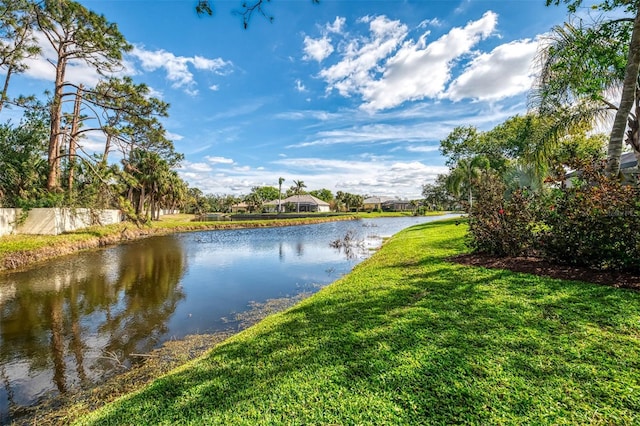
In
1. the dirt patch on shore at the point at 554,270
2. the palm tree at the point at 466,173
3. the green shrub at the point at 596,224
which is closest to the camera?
the dirt patch on shore at the point at 554,270

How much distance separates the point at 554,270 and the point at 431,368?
4273 mm

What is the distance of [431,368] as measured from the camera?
3.09m

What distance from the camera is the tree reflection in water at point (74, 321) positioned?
4578 mm

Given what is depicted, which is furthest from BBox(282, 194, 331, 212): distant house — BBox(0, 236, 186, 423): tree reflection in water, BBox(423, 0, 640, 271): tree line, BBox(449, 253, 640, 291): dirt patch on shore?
BBox(449, 253, 640, 291): dirt patch on shore

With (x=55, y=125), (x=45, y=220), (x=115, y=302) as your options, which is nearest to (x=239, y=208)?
(x=55, y=125)

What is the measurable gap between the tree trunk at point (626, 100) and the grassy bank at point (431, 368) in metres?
2.68

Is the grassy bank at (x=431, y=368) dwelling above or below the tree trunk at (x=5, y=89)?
below

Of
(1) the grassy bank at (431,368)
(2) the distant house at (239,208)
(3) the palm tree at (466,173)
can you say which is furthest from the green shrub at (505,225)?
(2) the distant house at (239,208)

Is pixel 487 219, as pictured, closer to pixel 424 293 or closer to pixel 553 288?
pixel 553 288

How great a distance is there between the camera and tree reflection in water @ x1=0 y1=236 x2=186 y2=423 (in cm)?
458

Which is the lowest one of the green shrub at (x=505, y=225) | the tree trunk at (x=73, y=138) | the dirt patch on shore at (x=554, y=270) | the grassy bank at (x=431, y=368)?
the grassy bank at (x=431, y=368)

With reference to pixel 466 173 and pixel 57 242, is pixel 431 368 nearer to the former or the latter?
pixel 57 242

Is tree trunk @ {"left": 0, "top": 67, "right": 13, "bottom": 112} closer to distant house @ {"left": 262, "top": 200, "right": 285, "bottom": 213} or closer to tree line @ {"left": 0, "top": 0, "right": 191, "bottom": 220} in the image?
tree line @ {"left": 0, "top": 0, "right": 191, "bottom": 220}

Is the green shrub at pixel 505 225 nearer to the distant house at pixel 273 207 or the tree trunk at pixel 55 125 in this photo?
the tree trunk at pixel 55 125
